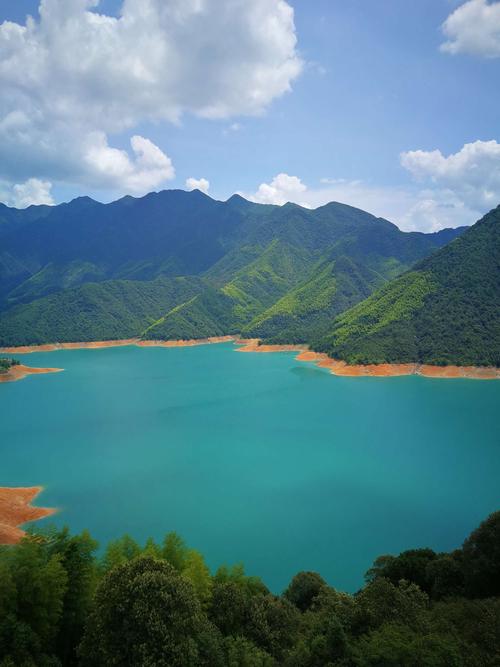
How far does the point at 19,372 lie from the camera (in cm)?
7806

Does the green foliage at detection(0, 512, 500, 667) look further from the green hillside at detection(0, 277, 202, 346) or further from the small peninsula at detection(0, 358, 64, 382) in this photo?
the green hillside at detection(0, 277, 202, 346)

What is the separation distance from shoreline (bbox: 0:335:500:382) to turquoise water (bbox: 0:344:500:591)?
11.4 ft

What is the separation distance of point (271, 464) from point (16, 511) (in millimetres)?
15703

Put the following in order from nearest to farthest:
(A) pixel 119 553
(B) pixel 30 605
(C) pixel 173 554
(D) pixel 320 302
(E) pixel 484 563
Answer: (B) pixel 30 605, (E) pixel 484 563, (A) pixel 119 553, (C) pixel 173 554, (D) pixel 320 302

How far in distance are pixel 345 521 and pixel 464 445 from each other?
16543 millimetres

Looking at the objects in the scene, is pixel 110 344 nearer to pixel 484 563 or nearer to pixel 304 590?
pixel 304 590

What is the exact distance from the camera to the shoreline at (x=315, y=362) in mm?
66375

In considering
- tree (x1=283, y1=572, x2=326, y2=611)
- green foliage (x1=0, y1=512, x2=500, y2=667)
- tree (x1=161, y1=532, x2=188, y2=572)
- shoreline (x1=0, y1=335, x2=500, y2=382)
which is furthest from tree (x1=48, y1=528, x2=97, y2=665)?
shoreline (x1=0, y1=335, x2=500, y2=382)

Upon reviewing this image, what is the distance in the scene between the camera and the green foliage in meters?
9.88

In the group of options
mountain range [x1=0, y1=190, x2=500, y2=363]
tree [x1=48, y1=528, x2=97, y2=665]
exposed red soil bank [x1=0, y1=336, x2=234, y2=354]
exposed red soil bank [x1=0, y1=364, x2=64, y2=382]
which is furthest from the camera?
exposed red soil bank [x1=0, y1=336, x2=234, y2=354]

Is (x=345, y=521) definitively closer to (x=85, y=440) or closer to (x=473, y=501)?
(x=473, y=501)

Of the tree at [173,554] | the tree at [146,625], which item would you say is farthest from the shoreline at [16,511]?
the tree at [146,625]

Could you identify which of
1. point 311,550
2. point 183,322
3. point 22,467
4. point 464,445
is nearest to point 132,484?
point 22,467

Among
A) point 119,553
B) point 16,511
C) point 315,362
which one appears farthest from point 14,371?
point 119,553
